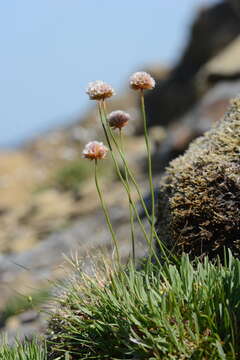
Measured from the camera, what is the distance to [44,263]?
10.2 m

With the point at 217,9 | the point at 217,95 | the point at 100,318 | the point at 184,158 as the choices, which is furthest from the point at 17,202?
the point at 100,318

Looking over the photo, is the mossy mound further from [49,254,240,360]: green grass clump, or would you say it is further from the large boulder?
the large boulder

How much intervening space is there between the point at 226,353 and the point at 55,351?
129 cm

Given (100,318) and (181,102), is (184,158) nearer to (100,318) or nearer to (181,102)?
(100,318)

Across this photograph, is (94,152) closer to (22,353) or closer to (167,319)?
(167,319)

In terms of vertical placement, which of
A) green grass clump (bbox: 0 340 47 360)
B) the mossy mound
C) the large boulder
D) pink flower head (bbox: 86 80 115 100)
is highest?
the large boulder

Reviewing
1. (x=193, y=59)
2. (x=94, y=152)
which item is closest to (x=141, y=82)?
(x=94, y=152)

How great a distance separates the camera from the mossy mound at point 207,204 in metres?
4.40

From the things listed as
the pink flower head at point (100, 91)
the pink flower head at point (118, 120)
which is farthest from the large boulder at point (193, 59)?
the pink flower head at point (100, 91)

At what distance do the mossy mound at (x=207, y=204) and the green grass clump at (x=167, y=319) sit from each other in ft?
1.50

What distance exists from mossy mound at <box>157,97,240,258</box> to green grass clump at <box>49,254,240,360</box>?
1.50ft

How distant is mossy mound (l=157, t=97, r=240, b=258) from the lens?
440 cm

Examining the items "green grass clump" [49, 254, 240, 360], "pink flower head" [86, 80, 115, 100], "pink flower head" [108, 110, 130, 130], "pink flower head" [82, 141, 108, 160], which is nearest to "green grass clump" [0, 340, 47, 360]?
"green grass clump" [49, 254, 240, 360]

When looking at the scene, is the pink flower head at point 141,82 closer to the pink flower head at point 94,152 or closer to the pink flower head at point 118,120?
the pink flower head at point 118,120
